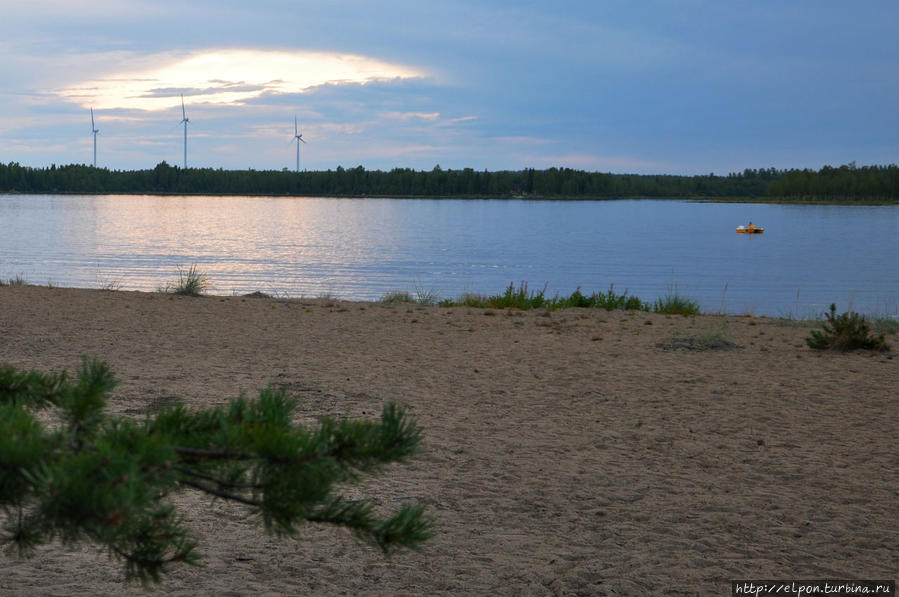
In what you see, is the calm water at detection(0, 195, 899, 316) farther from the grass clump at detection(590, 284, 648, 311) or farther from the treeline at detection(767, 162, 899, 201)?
the treeline at detection(767, 162, 899, 201)

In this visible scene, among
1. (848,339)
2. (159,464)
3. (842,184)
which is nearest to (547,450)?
(159,464)

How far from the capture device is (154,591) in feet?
12.5

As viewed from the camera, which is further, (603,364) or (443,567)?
(603,364)

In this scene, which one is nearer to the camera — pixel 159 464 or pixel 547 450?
pixel 159 464

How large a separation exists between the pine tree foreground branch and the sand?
1879mm

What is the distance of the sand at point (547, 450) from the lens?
4.04 m

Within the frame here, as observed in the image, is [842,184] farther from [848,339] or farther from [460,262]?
[848,339]

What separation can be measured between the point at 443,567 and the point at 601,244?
6007cm

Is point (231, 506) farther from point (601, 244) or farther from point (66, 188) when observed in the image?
point (66, 188)

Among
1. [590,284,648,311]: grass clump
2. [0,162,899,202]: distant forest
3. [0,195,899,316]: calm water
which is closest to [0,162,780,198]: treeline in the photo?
[0,162,899,202]: distant forest

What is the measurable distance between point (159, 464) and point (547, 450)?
15.9ft

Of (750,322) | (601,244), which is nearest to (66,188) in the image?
(601,244)

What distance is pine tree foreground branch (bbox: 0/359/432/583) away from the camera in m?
1.47

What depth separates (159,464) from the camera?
1567mm
